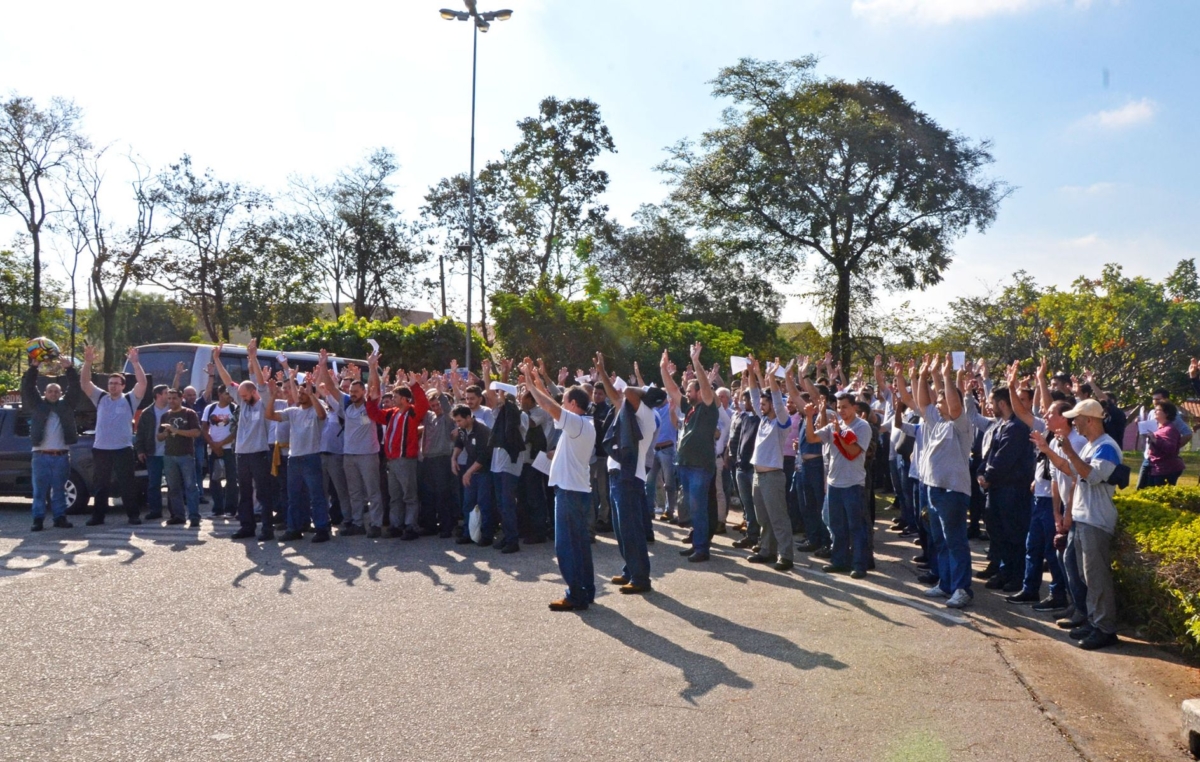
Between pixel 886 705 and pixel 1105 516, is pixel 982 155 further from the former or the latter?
pixel 886 705

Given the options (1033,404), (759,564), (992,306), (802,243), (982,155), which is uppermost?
(982,155)

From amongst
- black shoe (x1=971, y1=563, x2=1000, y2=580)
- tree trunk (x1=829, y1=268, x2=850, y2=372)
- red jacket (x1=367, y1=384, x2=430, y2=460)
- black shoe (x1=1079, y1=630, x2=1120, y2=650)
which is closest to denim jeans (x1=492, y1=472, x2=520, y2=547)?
red jacket (x1=367, y1=384, x2=430, y2=460)

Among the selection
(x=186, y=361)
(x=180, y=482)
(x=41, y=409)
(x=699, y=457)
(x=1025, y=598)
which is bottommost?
(x=1025, y=598)

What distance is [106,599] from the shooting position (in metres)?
7.95

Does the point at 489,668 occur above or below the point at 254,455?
below

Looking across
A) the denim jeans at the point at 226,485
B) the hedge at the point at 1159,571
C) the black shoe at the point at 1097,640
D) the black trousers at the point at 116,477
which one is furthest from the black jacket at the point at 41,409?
the hedge at the point at 1159,571

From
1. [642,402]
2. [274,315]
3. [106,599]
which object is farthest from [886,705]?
[274,315]

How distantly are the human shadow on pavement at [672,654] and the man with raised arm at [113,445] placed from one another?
7.69m

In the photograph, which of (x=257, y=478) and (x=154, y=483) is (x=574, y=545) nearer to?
(x=257, y=478)

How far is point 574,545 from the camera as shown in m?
7.67

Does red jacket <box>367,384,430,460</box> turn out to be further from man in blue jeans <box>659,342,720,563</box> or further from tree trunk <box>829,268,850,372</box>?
tree trunk <box>829,268,850,372</box>

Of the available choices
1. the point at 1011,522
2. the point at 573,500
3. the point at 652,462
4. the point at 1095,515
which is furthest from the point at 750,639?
the point at 652,462

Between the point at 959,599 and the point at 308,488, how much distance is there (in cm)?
718

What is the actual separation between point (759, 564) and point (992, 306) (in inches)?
862
